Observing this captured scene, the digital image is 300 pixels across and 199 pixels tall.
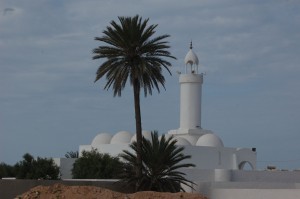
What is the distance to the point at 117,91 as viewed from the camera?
120 feet

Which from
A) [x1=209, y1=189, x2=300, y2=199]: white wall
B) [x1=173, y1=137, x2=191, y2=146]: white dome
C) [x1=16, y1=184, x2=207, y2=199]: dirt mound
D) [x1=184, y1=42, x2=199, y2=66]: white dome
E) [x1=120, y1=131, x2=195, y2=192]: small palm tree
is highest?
[x1=184, y1=42, x2=199, y2=66]: white dome

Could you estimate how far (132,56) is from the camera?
120ft

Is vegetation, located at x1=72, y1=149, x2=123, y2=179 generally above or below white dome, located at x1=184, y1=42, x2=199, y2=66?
below

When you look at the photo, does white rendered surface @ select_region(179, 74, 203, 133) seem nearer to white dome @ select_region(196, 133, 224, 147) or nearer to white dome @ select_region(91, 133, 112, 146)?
white dome @ select_region(196, 133, 224, 147)

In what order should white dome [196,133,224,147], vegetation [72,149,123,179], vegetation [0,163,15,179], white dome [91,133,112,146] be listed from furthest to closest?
white dome [91,133,112,146] < white dome [196,133,224,147] < vegetation [0,163,15,179] < vegetation [72,149,123,179]

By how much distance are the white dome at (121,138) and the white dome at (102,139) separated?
5.09 ft

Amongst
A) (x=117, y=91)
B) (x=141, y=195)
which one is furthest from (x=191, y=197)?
(x=117, y=91)

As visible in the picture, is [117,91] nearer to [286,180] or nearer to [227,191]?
[227,191]

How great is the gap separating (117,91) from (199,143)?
2712 centimetres

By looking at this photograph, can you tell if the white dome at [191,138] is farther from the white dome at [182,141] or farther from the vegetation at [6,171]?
the vegetation at [6,171]

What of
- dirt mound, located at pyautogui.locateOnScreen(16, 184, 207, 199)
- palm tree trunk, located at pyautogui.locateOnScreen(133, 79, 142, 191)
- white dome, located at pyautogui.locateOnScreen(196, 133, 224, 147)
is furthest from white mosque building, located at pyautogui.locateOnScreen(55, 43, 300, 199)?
dirt mound, located at pyautogui.locateOnScreen(16, 184, 207, 199)

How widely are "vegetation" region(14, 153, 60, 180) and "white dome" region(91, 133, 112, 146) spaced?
1143 centimetres

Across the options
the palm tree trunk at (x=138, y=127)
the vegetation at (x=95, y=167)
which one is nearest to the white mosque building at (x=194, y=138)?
the vegetation at (x=95, y=167)

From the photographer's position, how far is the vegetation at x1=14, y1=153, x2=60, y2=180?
53938mm
